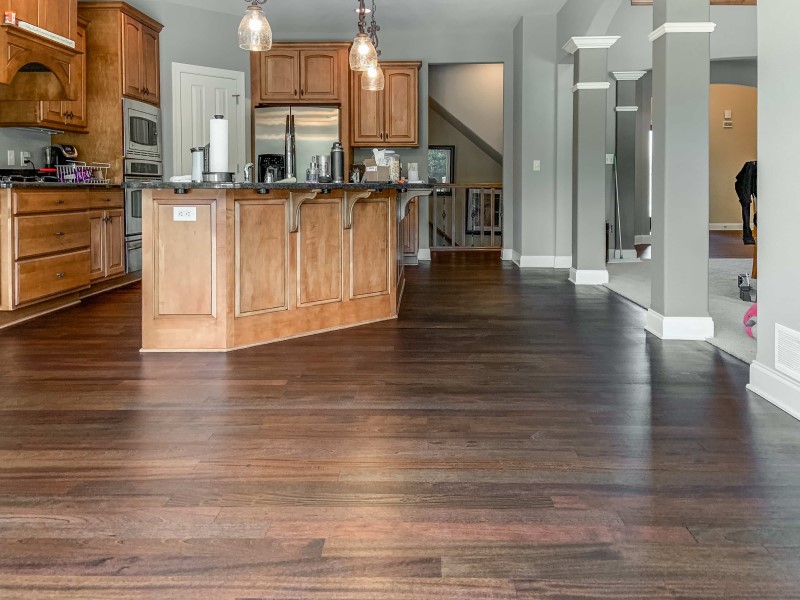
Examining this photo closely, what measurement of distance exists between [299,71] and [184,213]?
227 inches

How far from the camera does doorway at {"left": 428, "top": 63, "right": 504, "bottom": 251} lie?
12.8 m

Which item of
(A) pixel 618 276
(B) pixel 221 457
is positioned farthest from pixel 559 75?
(B) pixel 221 457

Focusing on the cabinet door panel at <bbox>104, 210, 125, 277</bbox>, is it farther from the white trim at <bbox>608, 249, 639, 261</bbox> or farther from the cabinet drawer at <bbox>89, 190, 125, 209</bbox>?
the white trim at <bbox>608, 249, 639, 261</bbox>

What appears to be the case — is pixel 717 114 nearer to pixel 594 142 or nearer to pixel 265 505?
pixel 594 142

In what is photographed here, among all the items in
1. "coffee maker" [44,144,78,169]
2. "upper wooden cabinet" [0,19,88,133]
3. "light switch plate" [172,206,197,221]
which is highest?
"upper wooden cabinet" [0,19,88,133]

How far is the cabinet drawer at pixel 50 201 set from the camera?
5.56m

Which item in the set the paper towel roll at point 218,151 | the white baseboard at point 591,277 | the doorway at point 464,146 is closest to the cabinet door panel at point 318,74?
the doorway at point 464,146

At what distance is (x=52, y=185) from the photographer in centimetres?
594

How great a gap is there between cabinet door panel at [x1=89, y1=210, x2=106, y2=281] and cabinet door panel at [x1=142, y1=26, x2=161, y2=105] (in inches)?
68.4

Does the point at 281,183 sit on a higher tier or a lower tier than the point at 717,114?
lower

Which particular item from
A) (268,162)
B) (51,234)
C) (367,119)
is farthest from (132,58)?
(367,119)

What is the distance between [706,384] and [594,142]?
15.2 feet

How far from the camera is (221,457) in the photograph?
8.98 ft

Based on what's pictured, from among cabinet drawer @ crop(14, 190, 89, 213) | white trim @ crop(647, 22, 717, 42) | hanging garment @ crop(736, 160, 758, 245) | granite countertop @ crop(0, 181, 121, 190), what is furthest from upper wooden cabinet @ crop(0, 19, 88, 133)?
hanging garment @ crop(736, 160, 758, 245)
